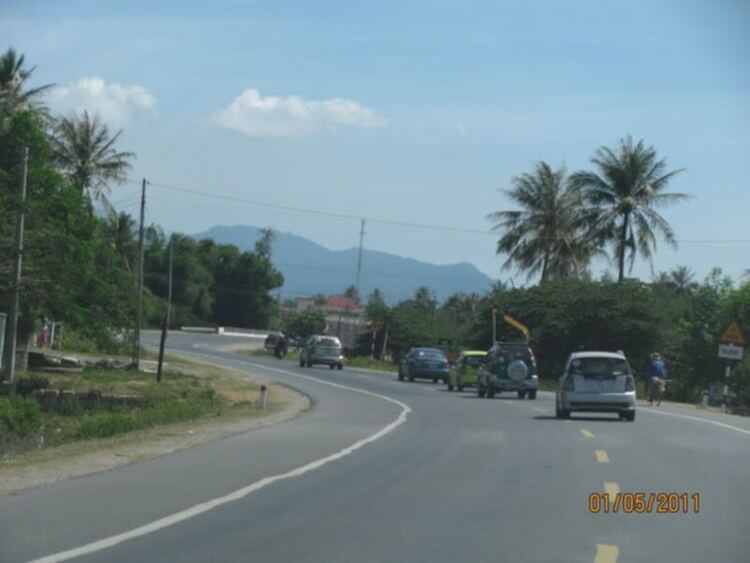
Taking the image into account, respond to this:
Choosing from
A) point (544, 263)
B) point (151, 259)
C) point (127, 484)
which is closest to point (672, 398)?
point (544, 263)

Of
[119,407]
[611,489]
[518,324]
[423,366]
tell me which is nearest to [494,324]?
[518,324]

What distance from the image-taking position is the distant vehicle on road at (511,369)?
40.7 metres

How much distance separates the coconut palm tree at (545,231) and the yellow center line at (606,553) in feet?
194

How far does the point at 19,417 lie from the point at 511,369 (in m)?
16.2

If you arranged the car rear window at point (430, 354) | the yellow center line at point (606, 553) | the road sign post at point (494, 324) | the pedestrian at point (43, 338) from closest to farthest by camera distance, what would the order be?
the yellow center line at point (606, 553) < the car rear window at point (430, 354) < the road sign post at point (494, 324) < the pedestrian at point (43, 338)

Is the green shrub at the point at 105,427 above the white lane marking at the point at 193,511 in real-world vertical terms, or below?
below

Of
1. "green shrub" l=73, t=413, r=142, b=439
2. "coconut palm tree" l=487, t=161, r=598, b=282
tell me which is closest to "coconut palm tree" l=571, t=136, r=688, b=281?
"coconut palm tree" l=487, t=161, r=598, b=282

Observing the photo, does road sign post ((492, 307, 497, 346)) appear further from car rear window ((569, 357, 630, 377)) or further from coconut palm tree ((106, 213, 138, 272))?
car rear window ((569, 357, 630, 377))

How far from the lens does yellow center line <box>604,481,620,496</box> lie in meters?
14.4

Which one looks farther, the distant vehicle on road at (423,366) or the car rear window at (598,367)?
the distant vehicle on road at (423,366)

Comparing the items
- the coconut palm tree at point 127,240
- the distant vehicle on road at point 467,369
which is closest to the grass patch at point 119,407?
the distant vehicle on road at point 467,369

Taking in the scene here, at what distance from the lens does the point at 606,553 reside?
10781mm

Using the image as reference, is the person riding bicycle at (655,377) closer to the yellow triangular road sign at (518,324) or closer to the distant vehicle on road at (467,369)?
the distant vehicle on road at (467,369)

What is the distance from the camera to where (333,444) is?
20781 millimetres
